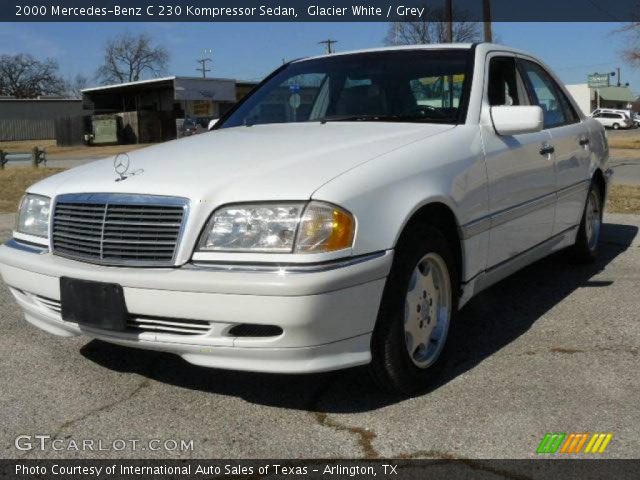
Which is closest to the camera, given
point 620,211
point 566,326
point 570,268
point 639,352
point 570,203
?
point 639,352

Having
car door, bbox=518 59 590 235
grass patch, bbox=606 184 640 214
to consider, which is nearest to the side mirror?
car door, bbox=518 59 590 235

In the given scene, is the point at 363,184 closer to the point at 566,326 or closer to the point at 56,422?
the point at 56,422

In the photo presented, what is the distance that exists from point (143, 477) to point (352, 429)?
2.69 ft

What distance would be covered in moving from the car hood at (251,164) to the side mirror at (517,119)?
29cm

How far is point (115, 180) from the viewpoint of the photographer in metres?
3.10

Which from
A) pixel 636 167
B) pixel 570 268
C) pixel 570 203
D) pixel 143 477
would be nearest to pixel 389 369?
pixel 143 477

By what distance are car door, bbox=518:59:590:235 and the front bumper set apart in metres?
2.21

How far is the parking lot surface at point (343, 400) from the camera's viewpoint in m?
2.74

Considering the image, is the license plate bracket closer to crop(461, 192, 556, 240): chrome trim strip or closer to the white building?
crop(461, 192, 556, 240): chrome trim strip

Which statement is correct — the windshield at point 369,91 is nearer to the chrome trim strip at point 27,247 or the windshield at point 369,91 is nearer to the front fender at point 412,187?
the front fender at point 412,187

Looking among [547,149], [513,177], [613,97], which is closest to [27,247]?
[513,177]

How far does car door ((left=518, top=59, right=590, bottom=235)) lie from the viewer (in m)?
4.59
